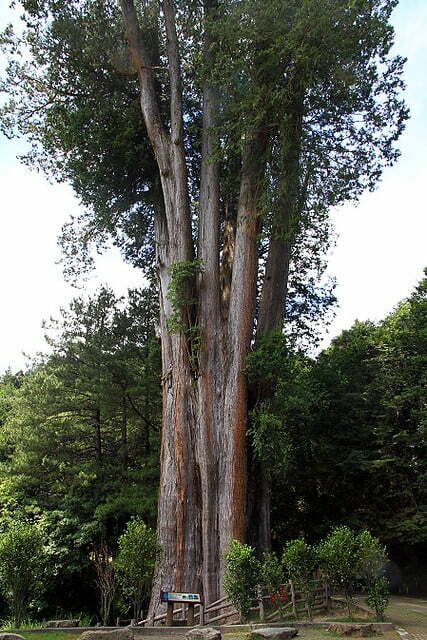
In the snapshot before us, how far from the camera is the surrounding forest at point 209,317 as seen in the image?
36.3 feet

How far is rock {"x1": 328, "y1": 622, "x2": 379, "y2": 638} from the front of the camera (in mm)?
7840

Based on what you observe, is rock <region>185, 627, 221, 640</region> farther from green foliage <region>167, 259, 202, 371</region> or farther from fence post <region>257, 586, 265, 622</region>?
green foliage <region>167, 259, 202, 371</region>

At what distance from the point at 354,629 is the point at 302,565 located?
169cm

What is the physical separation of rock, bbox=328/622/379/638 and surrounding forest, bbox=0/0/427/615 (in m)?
2.50

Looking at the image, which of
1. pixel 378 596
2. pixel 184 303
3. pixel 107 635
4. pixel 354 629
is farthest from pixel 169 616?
pixel 184 303

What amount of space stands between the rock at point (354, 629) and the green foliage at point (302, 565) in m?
1.39

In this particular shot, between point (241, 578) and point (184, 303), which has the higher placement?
point (184, 303)

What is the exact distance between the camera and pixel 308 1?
34.6 feet

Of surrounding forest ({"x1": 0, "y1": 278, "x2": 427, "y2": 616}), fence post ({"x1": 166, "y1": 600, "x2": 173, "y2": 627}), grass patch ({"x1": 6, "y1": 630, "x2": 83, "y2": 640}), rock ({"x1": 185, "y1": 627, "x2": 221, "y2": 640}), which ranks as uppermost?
surrounding forest ({"x1": 0, "y1": 278, "x2": 427, "y2": 616})

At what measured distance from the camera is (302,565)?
9.50 meters

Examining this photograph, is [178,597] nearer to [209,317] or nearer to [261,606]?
[261,606]

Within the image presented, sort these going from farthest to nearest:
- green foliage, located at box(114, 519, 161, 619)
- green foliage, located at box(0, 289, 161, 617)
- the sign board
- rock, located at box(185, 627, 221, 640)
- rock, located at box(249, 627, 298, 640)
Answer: green foliage, located at box(0, 289, 161, 617) → green foliage, located at box(114, 519, 161, 619) → the sign board → rock, located at box(249, 627, 298, 640) → rock, located at box(185, 627, 221, 640)

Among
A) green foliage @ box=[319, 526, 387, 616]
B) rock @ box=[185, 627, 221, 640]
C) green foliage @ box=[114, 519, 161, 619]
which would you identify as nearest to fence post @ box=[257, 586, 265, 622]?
green foliage @ box=[319, 526, 387, 616]

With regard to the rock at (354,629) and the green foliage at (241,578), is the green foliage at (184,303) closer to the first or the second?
the green foliage at (241,578)
